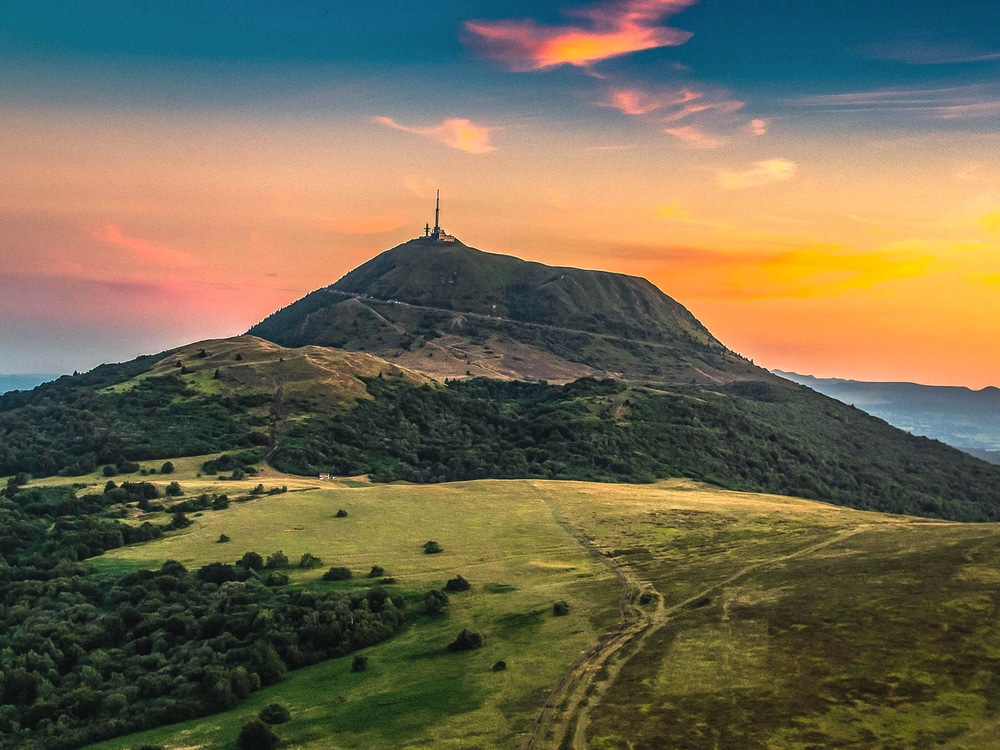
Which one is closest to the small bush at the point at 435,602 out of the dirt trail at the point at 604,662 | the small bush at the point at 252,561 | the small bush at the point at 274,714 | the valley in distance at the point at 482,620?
the valley in distance at the point at 482,620

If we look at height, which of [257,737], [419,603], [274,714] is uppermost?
[419,603]

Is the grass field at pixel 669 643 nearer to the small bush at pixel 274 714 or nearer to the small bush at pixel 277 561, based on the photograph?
the small bush at pixel 274 714

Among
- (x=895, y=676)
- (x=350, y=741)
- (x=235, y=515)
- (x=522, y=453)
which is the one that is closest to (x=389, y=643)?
(x=350, y=741)

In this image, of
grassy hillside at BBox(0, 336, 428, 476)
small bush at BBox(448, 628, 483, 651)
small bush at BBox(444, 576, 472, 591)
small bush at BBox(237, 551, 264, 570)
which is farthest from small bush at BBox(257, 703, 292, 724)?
grassy hillside at BBox(0, 336, 428, 476)

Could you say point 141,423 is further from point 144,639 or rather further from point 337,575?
point 144,639

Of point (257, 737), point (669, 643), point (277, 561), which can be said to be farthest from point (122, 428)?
point (669, 643)

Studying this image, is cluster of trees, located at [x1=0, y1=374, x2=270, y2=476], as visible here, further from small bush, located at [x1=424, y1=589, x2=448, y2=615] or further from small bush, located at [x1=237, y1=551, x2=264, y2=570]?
small bush, located at [x1=424, y1=589, x2=448, y2=615]
